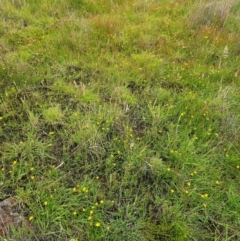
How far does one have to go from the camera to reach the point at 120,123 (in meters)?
3.12

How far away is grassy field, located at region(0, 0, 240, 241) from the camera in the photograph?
2.39 metres

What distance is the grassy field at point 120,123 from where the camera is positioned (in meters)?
2.39

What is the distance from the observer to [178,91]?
12.0ft

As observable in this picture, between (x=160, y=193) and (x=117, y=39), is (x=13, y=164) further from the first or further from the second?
(x=117, y=39)

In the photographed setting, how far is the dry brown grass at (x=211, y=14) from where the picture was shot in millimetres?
4852

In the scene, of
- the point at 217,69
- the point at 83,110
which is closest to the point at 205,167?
the point at 83,110

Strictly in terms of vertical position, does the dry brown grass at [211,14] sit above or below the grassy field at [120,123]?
above

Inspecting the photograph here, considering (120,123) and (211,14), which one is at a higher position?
(211,14)

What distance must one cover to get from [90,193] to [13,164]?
835 mm

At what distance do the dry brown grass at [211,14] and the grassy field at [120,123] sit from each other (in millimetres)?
19

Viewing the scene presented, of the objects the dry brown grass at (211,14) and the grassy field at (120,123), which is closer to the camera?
the grassy field at (120,123)

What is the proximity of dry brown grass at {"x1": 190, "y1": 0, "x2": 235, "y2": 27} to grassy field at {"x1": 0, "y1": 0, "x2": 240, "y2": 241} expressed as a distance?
0.06ft

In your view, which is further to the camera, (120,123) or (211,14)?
(211,14)

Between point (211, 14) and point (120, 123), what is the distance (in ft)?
10.5
